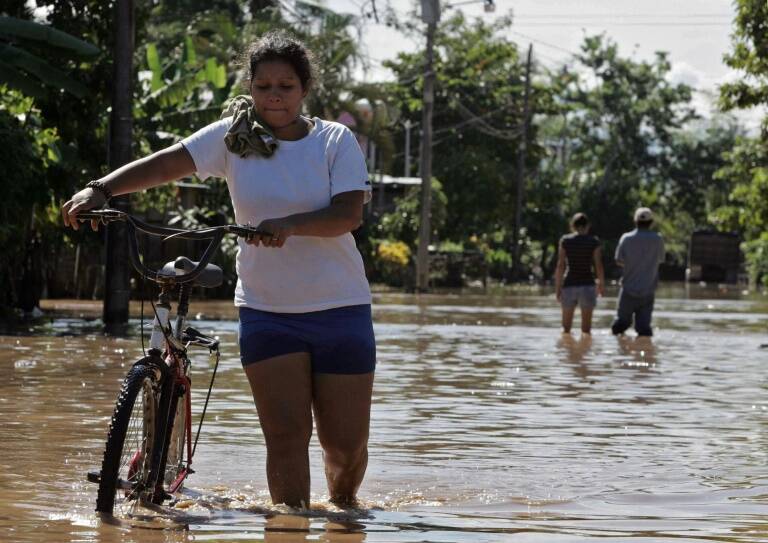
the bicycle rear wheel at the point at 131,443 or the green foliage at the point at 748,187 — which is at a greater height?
the green foliage at the point at 748,187

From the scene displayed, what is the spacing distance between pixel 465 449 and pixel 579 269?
13.0m

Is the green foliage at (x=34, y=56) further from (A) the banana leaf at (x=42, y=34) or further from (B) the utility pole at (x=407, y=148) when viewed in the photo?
(B) the utility pole at (x=407, y=148)

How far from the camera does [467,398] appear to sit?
13117 mm

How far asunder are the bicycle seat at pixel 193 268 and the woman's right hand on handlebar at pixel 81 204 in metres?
0.33

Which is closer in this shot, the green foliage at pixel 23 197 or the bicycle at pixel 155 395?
the bicycle at pixel 155 395

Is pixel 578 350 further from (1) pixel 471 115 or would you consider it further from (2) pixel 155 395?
(1) pixel 471 115

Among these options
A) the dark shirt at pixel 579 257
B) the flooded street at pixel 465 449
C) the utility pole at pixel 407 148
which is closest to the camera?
the flooded street at pixel 465 449

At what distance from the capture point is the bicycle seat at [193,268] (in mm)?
6285

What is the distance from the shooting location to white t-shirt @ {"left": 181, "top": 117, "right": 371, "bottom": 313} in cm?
645

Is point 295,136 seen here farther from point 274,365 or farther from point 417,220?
point 417,220

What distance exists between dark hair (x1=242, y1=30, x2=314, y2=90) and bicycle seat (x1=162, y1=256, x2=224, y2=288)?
30.0 inches

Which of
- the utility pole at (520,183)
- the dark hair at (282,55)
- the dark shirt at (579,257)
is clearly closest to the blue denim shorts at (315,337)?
the dark hair at (282,55)

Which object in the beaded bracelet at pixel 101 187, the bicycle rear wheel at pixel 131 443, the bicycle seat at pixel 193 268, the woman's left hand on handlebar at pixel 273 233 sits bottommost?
the bicycle rear wheel at pixel 131 443

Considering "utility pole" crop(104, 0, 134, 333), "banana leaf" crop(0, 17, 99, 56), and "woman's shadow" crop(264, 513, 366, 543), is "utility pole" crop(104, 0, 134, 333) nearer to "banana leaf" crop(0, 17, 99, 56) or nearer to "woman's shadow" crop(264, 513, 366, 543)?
"banana leaf" crop(0, 17, 99, 56)
